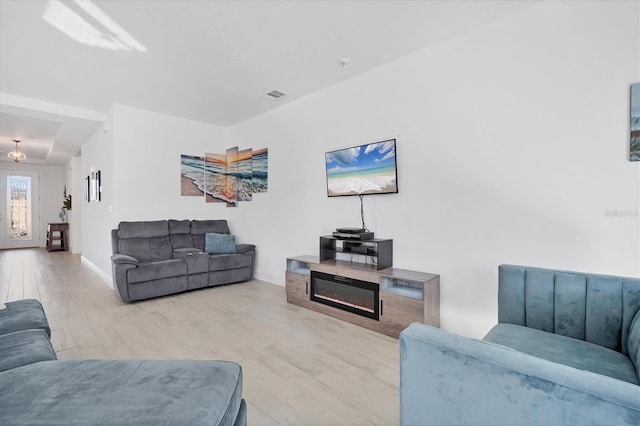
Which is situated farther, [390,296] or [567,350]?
[390,296]

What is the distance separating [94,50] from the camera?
3.00 meters

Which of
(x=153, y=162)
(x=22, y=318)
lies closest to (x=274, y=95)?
(x=153, y=162)

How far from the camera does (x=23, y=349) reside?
4.82 feet

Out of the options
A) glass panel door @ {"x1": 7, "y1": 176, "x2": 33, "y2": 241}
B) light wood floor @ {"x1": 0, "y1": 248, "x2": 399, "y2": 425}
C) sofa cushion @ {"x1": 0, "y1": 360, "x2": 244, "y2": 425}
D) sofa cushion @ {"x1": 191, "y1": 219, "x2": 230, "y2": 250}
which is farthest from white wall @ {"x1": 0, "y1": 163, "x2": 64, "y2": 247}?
sofa cushion @ {"x1": 0, "y1": 360, "x2": 244, "y2": 425}

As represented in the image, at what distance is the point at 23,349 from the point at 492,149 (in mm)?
3344

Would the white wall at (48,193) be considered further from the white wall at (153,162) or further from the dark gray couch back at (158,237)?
the dark gray couch back at (158,237)

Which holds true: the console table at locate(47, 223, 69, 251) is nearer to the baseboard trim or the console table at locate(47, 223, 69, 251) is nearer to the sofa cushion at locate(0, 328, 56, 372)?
the baseboard trim

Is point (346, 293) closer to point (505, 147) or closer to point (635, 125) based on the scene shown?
point (505, 147)

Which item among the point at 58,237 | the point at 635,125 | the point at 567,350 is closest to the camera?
the point at 567,350

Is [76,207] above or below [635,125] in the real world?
below

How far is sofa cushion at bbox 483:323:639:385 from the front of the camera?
1.40 metres

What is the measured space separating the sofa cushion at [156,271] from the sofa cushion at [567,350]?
373 centimetres

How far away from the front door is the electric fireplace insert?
10.6 metres

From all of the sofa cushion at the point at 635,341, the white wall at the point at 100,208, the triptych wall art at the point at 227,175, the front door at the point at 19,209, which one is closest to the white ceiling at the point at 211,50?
the white wall at the point at 100,208
